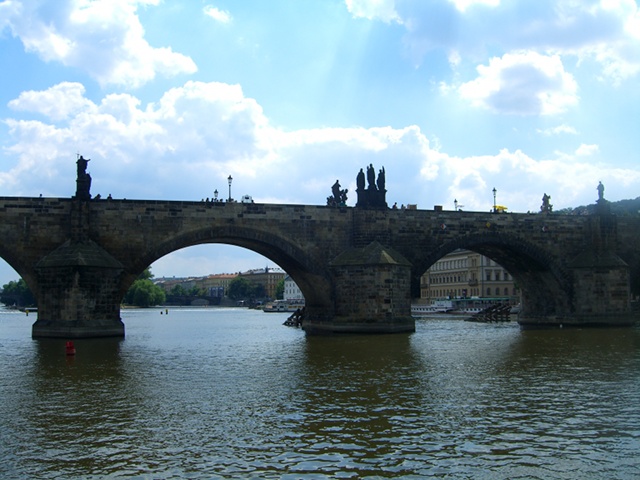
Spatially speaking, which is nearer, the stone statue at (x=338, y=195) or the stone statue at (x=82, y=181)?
the stone statue at (x=82, y=181)

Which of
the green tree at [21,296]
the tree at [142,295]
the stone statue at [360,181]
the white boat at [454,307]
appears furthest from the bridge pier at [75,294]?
the green tree at [21,296]

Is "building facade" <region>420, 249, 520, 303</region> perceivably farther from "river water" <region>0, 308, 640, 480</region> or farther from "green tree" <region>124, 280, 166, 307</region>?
"river water" <region>0, 308, 640, 480</region>

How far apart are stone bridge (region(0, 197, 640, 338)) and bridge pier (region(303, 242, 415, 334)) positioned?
63mm

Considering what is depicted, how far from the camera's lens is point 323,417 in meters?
14.1

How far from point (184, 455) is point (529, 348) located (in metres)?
22.8

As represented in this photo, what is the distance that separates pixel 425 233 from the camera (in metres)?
42.7

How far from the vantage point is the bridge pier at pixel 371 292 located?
126 feet

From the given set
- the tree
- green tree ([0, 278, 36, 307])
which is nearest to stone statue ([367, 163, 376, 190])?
the tree

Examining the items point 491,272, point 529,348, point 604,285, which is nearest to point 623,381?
point 529,348

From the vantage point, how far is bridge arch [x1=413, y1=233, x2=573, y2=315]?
43562mm

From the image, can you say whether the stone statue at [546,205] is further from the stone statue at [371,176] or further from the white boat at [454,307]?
the white boat at [454,307]

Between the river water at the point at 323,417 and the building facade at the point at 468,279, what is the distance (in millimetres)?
75828

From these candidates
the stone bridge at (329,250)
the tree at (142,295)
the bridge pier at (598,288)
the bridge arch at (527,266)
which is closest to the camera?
the stone bridge at (329,250)

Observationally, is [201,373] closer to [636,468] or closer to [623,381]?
[623,381]
